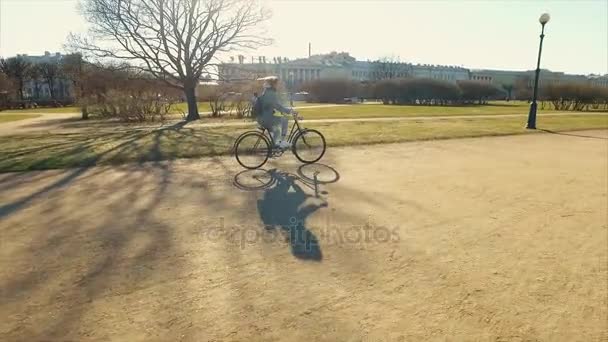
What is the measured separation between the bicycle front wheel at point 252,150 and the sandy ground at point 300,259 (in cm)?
103

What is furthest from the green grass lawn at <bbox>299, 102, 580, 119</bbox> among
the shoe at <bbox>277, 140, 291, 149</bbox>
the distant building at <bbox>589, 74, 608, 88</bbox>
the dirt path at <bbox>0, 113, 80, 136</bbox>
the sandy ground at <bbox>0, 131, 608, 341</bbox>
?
the distant building at <bbox>589, 74, 608, 88</bbox>

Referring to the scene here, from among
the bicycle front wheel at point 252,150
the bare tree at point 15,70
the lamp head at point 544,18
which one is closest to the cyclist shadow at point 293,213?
the bicycle front wheel at point 252,150

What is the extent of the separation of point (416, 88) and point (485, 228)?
163ft

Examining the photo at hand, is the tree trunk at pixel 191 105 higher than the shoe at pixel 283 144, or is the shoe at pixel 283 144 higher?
the tree trunk at pixel 191 105

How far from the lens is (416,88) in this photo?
167ft

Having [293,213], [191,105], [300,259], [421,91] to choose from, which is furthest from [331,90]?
[300,259]

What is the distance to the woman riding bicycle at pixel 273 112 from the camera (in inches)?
290

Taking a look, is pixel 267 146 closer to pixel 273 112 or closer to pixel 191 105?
pixel 273 112

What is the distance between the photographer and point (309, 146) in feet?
27.1

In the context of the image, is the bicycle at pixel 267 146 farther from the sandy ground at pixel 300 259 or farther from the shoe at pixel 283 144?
the sandy ground at pixel 300 259

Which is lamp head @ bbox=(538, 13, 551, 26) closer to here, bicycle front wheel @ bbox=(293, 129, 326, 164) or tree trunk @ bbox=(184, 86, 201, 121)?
bicycle front wheel @ bbox=(293, 129, 326, 164)

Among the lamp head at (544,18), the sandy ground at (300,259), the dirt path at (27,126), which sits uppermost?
the lamp head at (544,18)

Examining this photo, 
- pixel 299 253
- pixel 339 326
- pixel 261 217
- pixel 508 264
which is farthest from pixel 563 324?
pixel 261 217

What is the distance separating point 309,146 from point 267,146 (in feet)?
3.32
